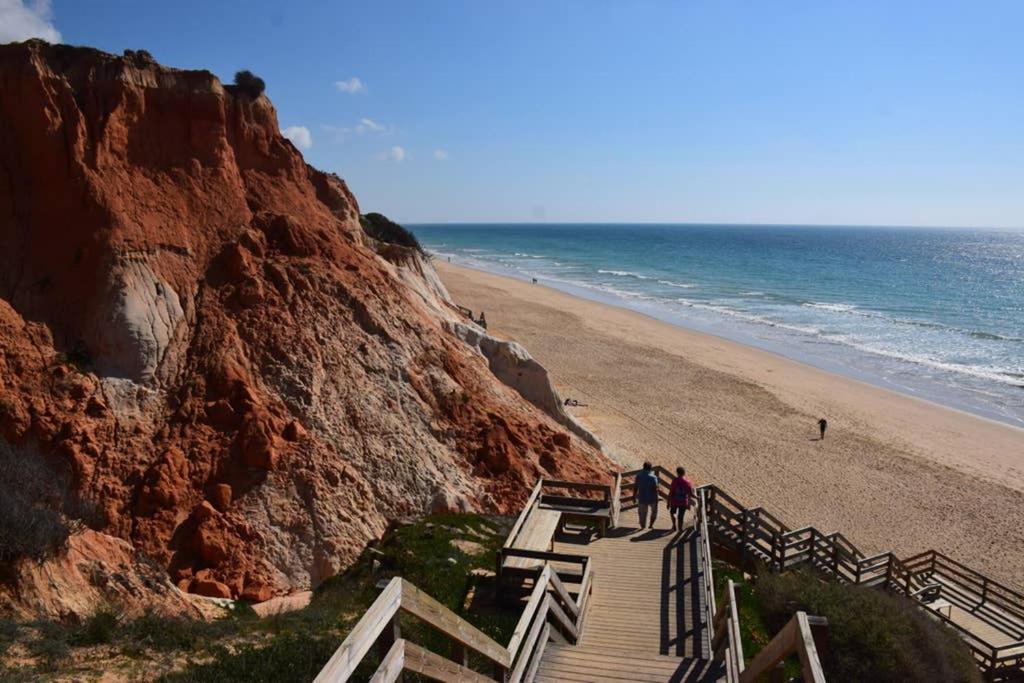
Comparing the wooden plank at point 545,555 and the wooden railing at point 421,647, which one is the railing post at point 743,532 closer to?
the wooden plank at point 545,555

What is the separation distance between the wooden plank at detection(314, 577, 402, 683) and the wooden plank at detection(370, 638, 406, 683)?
0.43 ft

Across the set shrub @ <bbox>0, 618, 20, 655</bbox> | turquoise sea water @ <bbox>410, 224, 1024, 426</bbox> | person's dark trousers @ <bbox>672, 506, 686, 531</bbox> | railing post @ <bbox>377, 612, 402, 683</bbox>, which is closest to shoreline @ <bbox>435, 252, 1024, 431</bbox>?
turquoise sea water @ <bbox>410, 224, 1024, 426</bbox>

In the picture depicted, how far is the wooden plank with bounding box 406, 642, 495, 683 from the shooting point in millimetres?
4586

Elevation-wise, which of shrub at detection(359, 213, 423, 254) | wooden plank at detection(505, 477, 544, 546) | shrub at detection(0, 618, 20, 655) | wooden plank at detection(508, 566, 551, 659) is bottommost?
wooden plank at detection(505, 477, 544, 546)

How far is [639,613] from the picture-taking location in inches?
398

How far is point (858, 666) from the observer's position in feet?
33.9

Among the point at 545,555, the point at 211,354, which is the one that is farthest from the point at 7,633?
the point at 211,354

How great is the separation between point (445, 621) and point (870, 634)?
333 inches

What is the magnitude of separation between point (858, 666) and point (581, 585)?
4.15m

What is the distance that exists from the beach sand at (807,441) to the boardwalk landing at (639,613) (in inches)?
406

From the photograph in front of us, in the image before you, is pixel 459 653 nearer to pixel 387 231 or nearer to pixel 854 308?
pixel 387 231

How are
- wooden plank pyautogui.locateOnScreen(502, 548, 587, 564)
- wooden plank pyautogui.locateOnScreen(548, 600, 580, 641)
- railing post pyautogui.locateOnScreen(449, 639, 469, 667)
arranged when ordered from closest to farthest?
railing post pyautogui.locateOnScreen(449, 639, 469, 667), wooden plank pyautogui.locateOnScreen(548, 600, 580, 641), wooden plank pyautogui.locateOnScreen(502, 548, 587, 564)

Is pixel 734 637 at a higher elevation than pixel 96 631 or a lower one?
lower

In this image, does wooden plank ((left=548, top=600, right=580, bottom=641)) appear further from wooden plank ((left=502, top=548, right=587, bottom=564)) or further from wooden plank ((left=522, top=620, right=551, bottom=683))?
wooden plank ((left=502, top=548, right=587, bottom=564))
